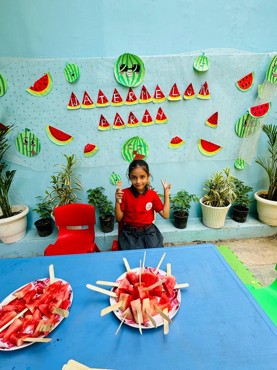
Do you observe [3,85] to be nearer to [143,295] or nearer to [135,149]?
[135,149]

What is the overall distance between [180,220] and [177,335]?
1868 mm

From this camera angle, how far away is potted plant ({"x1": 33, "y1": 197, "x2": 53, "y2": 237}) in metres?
2.50

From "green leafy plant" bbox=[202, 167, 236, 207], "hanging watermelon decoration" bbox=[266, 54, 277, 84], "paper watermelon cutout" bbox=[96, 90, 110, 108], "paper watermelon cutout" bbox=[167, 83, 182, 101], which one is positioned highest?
"hanging watermelon decoration" bbox=[266, 54, 277, 84]

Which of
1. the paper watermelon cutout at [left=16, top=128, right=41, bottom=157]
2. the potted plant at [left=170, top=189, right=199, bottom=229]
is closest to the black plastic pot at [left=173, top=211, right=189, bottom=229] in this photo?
the potted plant at [left=170, top=189, right=199, bottom=229]

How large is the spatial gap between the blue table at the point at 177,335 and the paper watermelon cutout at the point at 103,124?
1.72 m

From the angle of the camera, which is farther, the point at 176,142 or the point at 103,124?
the point at 176,142

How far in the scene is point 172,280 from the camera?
3.13ft

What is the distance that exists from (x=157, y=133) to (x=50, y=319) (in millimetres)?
2111

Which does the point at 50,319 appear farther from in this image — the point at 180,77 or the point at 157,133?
the point at 180,77

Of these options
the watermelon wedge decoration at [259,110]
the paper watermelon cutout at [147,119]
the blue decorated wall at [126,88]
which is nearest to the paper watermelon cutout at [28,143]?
the blue decorated wall at [126,88]

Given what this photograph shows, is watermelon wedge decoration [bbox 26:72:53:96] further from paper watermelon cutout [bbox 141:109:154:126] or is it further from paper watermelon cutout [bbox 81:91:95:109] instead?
paper watermelon cutout [bbox 141:109:154:126]

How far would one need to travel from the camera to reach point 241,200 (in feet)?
8.91

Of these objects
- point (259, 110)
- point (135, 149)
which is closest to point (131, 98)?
point (135, 149)

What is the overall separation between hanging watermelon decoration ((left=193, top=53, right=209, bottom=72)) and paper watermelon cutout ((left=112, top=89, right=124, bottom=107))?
2.88 ft
